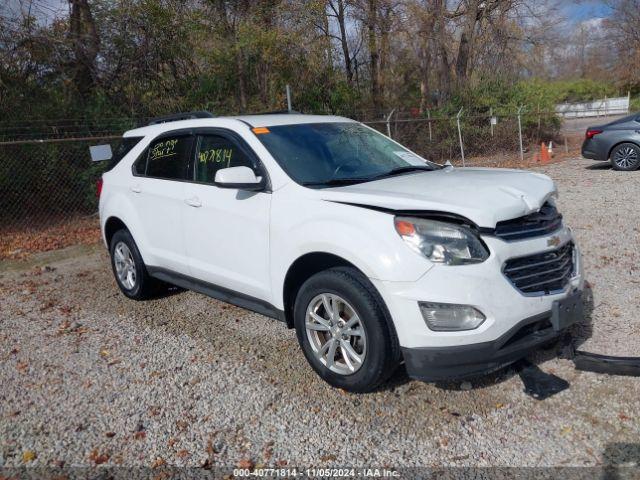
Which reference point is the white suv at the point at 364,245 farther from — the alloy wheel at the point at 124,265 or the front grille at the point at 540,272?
the alloy wheel at the point at 124,265

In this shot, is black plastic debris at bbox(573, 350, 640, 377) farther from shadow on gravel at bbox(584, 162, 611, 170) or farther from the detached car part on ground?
shadow on gravel at bbox(584, 162, 611, 170)

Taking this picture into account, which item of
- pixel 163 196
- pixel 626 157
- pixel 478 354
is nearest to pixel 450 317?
pixel 478 354

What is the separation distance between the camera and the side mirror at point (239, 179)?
3965 millimetres

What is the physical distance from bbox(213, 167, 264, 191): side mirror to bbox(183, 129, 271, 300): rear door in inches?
3.1

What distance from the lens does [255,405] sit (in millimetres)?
3656

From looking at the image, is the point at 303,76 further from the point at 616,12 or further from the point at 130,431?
the point at 616,12

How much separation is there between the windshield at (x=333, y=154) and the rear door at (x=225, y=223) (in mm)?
243

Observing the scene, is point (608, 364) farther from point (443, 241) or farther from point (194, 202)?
point (194, 202)

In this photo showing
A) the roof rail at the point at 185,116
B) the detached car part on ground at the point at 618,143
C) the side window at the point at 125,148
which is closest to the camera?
the roof rail at the point at 185,116

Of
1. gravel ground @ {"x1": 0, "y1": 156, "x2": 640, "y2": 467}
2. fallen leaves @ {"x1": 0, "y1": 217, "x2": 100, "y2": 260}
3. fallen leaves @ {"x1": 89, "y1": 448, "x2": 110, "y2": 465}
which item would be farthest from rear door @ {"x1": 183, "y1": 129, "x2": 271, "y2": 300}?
fallen leaves @ {"x1": 0, "y1": 217, "x2": 100, "y2": 260}

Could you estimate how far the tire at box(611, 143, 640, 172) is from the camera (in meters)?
13.0

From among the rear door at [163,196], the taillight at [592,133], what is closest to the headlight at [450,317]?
the rear door at [163,196]

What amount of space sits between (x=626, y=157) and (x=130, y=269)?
1177 cm

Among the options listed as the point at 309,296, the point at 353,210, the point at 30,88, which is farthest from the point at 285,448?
the point at 30,88
